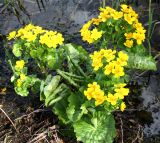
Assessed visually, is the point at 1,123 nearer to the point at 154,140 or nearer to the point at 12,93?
the point at 12,93

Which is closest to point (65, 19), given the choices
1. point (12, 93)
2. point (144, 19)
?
point (144, 19)

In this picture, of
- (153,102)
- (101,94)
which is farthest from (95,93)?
(153,102)

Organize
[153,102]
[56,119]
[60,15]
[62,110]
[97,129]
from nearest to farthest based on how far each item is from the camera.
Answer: [97,129]
[62,110]
[56,119]
[153,102]
[60,15]

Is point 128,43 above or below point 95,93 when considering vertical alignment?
above

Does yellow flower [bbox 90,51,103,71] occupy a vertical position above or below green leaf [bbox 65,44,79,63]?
above

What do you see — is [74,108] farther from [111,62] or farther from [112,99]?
[111,62]

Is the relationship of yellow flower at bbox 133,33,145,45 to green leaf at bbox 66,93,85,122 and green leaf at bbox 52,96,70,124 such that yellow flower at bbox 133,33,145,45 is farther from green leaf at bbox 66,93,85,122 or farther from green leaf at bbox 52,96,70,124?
green leaf at bbox 52,96,70,124

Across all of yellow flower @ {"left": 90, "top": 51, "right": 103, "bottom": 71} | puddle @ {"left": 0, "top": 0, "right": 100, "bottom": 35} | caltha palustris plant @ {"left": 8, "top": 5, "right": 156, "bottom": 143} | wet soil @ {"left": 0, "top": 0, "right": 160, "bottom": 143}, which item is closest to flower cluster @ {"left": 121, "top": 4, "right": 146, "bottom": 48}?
caltha palustris plant @ {"left": 8, "top": 5, "right": 156, "bottom": 143}

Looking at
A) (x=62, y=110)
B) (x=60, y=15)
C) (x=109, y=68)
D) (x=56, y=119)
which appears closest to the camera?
(x=109, y=68)

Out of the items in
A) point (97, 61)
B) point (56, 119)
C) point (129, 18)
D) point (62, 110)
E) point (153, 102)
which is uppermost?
point (129, 18)
